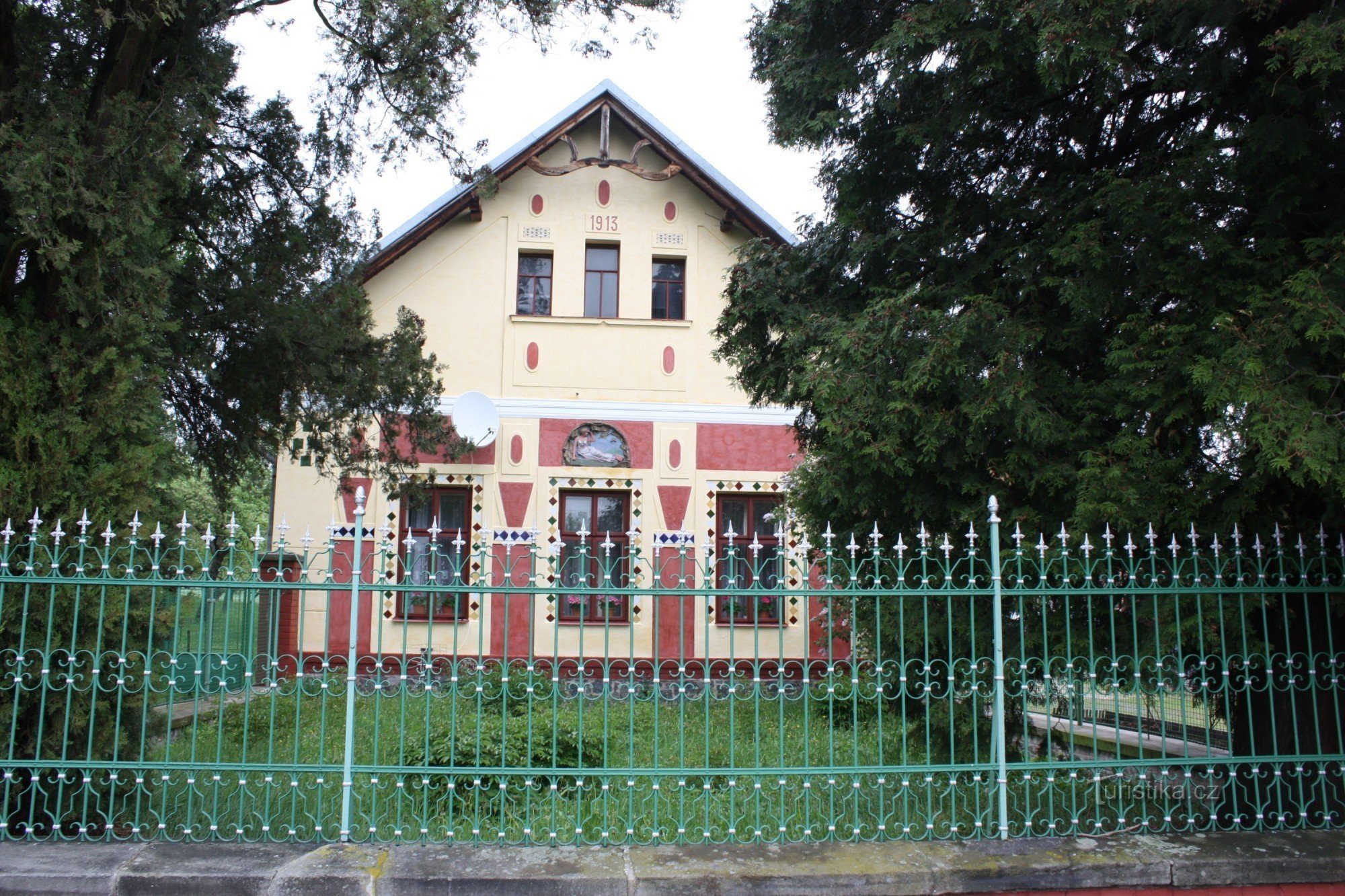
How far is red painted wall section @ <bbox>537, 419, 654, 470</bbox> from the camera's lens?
14.1 metres

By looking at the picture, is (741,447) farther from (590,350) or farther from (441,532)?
(441,532)

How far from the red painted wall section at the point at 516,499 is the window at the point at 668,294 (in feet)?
9.78

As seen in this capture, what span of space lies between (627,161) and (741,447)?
14.0ft

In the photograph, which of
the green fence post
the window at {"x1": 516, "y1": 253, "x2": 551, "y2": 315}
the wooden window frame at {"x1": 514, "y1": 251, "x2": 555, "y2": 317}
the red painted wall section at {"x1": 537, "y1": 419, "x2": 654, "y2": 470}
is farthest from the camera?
the window at {"x1": 516, "y1": 253, "x2": 551, "y2": 315}

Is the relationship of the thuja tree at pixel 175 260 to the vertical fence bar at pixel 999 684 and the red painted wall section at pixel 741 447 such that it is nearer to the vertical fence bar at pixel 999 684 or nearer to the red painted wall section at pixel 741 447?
the vertical fence bar at pixel 999 684

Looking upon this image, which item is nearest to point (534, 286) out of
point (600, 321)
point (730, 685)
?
point (600, 321)

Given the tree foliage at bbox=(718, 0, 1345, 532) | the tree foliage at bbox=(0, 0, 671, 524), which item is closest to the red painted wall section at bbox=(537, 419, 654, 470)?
the tree foliage at bbox=(0, 0, 671, 524)

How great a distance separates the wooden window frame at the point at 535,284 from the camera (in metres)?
14.4

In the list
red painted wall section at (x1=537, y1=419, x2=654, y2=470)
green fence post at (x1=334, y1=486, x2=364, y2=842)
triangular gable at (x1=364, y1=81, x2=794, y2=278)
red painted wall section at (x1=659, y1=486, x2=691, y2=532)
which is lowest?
green fence post at (x1=334, y1=486, x2=364, y2=842)

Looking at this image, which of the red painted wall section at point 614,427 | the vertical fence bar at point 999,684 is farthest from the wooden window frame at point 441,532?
the vertical fence bar at point 999,684

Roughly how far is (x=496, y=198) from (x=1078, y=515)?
36.1 ft

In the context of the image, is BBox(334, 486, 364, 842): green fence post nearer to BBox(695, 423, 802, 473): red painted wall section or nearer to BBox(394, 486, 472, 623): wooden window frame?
BBox(394, 486, 472, 623): wooden window frame

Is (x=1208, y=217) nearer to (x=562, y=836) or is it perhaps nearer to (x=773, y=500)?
(x=562, y=836)

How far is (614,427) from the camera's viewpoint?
14.2 m
